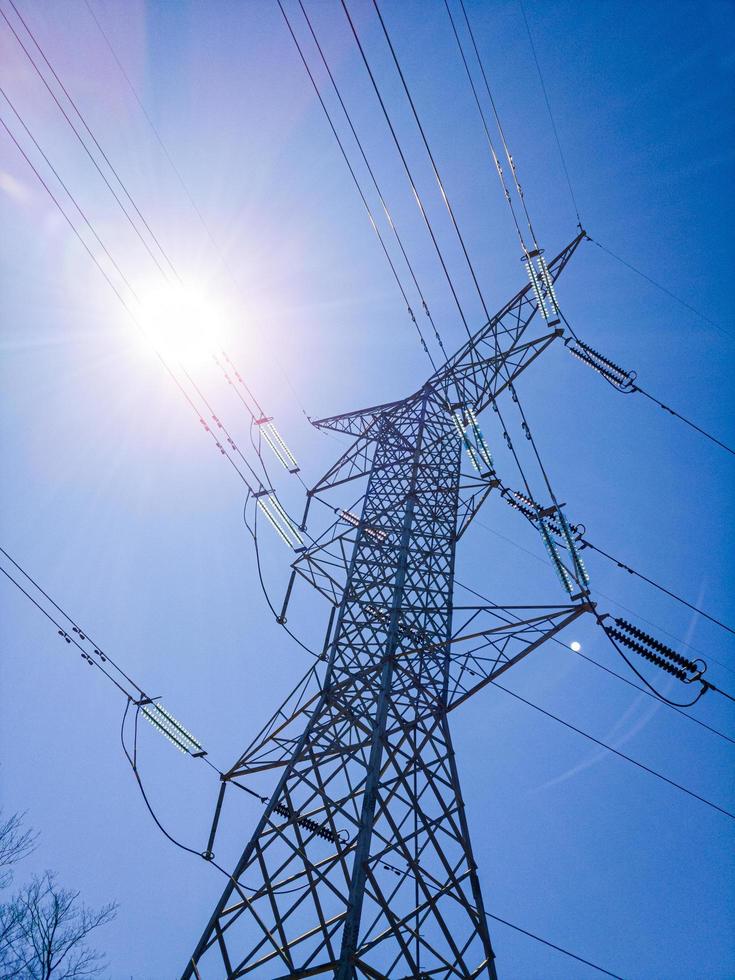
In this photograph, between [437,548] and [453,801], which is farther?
[437,548]

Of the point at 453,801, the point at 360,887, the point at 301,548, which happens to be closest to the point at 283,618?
the point at 301,548

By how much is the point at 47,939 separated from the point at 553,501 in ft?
61.3

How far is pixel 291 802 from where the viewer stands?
654cm

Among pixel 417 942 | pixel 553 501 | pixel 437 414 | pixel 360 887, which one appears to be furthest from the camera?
pixel 437 414

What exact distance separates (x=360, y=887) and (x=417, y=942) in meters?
1.18

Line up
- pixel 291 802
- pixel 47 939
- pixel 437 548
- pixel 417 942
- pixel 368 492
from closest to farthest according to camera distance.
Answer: pixel 417 942 < pixel 291 802 < pixel 437 548 < pixel 368 492 < pixel 47 939

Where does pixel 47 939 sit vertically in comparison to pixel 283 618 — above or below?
below

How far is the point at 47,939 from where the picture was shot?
51.8 ft

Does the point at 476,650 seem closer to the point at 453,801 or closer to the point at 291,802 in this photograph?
the point at 453,801

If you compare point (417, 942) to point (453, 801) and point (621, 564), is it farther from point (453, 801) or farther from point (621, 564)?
point (621, 564)

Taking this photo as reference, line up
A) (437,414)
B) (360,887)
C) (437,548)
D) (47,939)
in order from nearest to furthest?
(360,887) → (437,548) → (437,414) → (47,939)

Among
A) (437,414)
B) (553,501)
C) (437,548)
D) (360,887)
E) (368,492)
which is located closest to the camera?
(360,887)

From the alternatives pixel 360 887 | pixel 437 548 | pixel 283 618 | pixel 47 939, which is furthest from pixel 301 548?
pixel 47 939

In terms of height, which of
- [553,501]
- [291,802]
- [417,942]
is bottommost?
[417,942]
